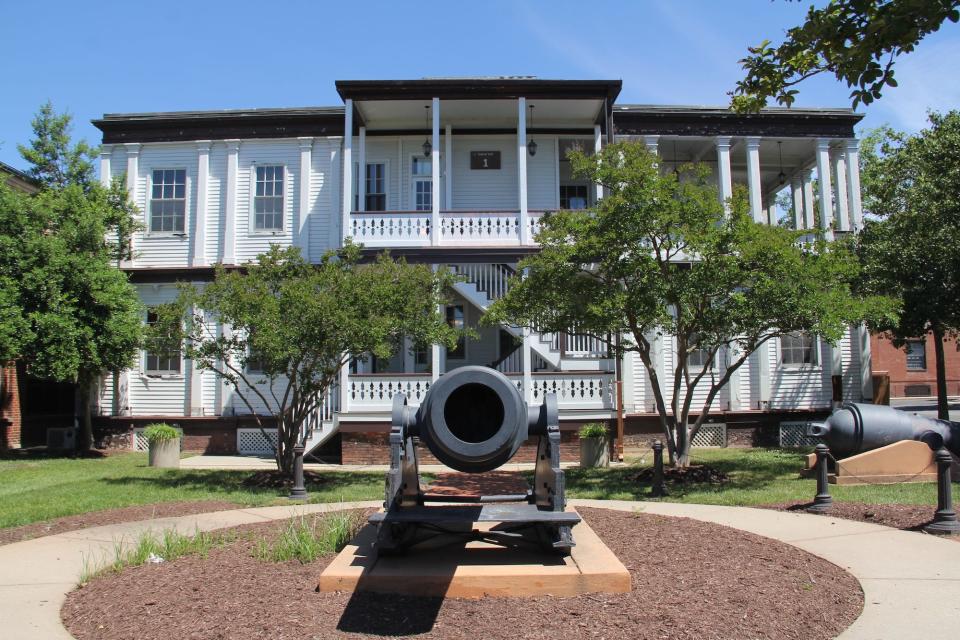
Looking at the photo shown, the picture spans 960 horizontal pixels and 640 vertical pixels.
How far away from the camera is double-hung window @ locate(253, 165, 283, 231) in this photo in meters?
19.9

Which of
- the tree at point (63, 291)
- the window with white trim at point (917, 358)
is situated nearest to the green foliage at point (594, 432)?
the tree at point (63, 291)

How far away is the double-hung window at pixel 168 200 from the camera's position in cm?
2017

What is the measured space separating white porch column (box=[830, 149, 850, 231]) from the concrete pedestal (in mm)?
17382

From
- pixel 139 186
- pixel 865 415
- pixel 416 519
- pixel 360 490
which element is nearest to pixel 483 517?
pixel 416 519

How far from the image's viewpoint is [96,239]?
1725cm

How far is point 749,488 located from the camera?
11266mm

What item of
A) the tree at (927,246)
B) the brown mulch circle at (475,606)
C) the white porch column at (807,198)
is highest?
the white porch column at (807,198)

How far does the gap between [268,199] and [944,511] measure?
55.7 ft

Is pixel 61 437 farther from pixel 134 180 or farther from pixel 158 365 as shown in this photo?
pixel 134 180

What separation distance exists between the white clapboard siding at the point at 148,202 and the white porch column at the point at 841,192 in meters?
17.3

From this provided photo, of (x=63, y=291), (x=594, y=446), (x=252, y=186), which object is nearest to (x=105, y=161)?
(x=252, y=186)

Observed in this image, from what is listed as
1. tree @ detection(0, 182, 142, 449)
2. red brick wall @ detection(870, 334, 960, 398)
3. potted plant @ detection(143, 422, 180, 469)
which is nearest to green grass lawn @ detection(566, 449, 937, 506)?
potted plant @ detection(143, 422, 180, 469)

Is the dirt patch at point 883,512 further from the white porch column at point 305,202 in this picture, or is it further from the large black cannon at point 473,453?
the white porch column at point 305,202

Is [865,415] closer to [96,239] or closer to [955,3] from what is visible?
[955,3]
